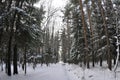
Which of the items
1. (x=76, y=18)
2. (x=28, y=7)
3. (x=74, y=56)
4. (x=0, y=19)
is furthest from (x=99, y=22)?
(x=0, y=19)

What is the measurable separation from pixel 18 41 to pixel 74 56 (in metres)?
13.6

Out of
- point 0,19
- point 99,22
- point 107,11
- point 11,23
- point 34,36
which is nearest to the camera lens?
point 0,19

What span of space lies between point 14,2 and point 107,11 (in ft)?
38.0

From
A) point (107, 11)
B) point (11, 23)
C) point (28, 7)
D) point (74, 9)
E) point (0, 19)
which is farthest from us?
point (74, 9)

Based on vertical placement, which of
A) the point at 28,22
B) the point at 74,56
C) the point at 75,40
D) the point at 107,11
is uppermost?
the point at 107,11

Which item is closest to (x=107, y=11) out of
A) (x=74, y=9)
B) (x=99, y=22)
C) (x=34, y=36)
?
(x=99, y=22)

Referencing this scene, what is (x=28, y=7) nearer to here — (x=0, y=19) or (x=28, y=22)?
(x=28, y=22)

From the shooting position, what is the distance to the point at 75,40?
30.4m

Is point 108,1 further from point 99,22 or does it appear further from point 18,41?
point 18,41

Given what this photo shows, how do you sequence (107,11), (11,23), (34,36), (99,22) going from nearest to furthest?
(11,23) → (34,36) → (107,11) → (99,22)

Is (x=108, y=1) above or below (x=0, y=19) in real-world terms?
above

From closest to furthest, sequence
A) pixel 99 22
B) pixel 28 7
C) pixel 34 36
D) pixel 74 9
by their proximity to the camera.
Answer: pixel 34 36 < pixel 28 7 < pixel 99 22 < pixel 74 9

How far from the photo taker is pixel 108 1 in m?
20.6

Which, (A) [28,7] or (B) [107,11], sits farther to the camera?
(B) [107,11]
